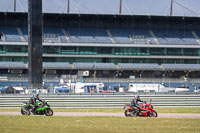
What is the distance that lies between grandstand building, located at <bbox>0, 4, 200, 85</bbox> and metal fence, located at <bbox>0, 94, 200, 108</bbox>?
2275 centimetres

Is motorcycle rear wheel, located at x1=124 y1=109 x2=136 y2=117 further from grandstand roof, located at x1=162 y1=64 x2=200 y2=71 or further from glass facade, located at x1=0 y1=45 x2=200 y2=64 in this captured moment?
grandstand roof, located at x1=162 y1=64 x2=200 y2=71

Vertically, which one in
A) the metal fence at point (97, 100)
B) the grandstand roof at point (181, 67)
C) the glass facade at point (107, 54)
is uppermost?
the glass facade at point (107, 54)

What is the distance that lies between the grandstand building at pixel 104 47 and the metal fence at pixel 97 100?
2275 cm

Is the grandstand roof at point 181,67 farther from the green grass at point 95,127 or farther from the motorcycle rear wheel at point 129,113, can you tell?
the green grass at point 95,127

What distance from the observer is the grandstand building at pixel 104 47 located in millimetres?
59250

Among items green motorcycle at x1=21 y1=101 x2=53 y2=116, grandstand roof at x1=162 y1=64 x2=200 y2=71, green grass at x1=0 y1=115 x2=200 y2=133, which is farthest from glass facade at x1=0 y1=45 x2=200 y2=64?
green grass at x1=0 y1=115 x2=200 y2=133

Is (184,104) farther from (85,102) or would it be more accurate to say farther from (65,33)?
(65,33)

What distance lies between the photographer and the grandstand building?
59.2 m

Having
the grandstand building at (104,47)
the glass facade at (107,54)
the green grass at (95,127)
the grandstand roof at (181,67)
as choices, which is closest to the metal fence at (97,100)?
the green grass at (95,127)

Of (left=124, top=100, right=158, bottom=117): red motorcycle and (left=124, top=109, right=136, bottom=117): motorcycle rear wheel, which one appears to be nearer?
(left=124, top=100, right=158, bottom=117): red motorcycle

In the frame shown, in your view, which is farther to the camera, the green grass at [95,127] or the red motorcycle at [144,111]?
the red motorcycle at [144,111]

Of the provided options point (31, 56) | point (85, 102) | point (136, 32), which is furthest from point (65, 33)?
point (85, 102)

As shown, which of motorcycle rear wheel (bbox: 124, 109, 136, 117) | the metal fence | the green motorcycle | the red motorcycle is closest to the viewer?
the red motorcycle

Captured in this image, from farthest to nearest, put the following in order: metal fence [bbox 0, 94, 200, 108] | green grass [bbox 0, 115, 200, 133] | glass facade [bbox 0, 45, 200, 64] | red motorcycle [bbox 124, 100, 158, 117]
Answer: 1. glass facade [bbox 0, 45, 200, 64]
2. metal fence [bbox 0, 94, 200, 108]
3. red motorcycle [bbox 124, 100, 158, 117]
4. green grass [bbox 0, 115, 200, 133]
